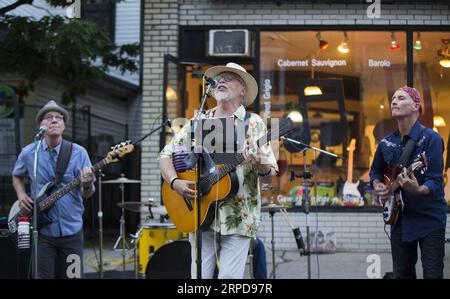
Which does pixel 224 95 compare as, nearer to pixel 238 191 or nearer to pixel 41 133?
pixel 238 191

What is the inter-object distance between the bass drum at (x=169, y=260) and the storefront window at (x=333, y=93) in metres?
2.57

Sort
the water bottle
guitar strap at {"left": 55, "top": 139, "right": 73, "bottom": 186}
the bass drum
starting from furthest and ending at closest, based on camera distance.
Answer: the bass drum, guitar strap at {"left": 55, "top": 139, "right": 73, "bottom": 186}, the water bottle

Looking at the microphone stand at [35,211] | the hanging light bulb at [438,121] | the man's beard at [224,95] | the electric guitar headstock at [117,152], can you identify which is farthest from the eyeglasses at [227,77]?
the hanging light bulb at [438,121]

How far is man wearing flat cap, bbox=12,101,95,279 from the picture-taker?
19.5ft

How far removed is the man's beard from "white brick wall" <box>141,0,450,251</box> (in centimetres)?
469

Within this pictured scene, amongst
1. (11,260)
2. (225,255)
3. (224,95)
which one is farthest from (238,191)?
(11,260)

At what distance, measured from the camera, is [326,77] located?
981 centimetres

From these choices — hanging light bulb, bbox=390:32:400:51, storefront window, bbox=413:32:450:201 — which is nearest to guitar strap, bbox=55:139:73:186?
hanging light bulb, bbox=390:32:400:51

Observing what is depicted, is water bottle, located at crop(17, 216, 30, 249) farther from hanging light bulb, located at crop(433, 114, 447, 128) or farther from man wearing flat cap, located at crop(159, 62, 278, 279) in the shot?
hanging light bulb, located at crop(433, 114, 447, 128)

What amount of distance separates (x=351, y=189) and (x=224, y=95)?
514 centimetres

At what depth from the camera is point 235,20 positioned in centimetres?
962
